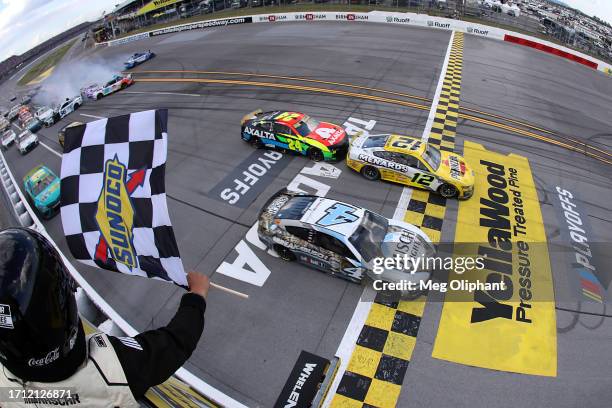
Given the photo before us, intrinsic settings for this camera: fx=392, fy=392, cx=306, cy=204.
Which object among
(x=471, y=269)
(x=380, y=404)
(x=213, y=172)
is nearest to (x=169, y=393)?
(x=380, y=404)

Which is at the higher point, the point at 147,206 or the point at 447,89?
the point at 147,206

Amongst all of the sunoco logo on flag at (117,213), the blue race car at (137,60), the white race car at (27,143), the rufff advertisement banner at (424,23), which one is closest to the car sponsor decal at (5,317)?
the sunoco logo on flag at (117,213)

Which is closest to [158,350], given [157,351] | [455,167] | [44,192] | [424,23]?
[157,351]

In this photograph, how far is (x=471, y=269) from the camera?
9875 millimetres

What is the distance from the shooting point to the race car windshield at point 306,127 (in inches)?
559

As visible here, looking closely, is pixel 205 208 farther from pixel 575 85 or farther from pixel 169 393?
pixel 575 85

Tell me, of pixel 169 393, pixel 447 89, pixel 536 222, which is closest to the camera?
pixel 169 393

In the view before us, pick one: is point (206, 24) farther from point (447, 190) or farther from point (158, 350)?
point (158, 350)

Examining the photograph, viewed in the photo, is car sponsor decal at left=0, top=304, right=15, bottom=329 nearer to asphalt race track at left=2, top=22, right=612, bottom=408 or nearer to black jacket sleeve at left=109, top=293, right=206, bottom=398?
black jacket sleeve at left=109, top=293, right=206, bottom=398

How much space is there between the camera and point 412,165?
1223 cm

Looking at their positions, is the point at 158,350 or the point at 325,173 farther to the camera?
the point at 325,173

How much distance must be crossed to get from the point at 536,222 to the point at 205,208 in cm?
1009

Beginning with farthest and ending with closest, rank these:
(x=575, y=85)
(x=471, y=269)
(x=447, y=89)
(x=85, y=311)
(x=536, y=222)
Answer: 1. (x=575, y=85)
2. (x=447, y=89)
3. (x=536, y=222)
4. (x=471, y=269)
5. (x=85, y=311)

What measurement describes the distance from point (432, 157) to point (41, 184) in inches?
536
